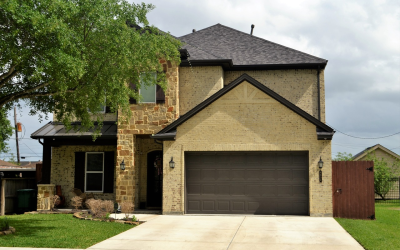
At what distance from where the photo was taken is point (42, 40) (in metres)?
11.3

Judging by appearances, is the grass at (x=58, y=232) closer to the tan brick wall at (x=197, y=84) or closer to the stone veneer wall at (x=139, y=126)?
the stone veneer wall at (x=139, y=126)

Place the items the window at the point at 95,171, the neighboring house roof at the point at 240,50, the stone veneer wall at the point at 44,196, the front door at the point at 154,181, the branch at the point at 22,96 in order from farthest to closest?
1. the neighboring house roof at the point at 240,50
2. the window at the point at 95,171
3. the front door at the point at 154,181
4. the stone veneer wall at the point at 44,196
5. the branch at the point at 22,96

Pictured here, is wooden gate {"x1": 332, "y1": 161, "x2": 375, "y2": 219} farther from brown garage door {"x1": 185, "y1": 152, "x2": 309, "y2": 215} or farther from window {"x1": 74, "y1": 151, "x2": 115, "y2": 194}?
window {"x1": 74, "y1": 151, "x2": 115, "y2": 194}

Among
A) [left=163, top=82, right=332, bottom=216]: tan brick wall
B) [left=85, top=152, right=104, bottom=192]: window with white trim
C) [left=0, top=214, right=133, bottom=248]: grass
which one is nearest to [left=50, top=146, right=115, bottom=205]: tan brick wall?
[left=85, top=152, right=104, bottom=192]: window with white trim

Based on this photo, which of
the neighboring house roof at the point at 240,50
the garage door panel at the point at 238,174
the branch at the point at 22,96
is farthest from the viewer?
the neighboring house roof at the point at 240,50

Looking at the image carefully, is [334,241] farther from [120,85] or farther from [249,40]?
[249,40]

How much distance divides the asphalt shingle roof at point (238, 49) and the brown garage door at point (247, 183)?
5.49m

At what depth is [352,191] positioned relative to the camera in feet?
56.1

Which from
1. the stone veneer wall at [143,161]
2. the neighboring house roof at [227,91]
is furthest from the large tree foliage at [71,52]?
the stone veneer wall at [143,161]

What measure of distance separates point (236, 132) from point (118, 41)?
A: 673 centimetres

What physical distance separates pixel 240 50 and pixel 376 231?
505 inches

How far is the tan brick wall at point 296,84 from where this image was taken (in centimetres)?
2202

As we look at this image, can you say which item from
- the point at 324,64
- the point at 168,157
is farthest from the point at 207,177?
the point at 324,64

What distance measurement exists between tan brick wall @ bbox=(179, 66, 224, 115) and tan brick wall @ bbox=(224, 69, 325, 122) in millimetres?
1679
